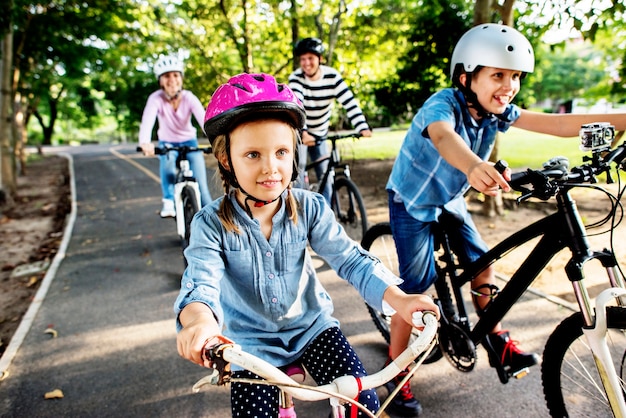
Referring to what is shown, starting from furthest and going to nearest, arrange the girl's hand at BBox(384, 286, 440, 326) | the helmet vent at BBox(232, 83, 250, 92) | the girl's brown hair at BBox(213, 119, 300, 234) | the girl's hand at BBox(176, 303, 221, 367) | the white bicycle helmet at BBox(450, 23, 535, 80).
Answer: the white bicycle helmet at BBox(450, 23, 535, 80) < the girl's brown hair at BBox(213, 119, 300, 234) < the helmet vent at BBox(232, 83, 250, 92) < the girl's hand at BBox(384, 286, 440, 326) < the girl's hand at BBox(176, 303, 221, 367)

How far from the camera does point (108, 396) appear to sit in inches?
122

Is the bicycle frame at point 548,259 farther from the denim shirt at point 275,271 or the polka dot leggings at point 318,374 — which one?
the polka dot leggings at point 318,374

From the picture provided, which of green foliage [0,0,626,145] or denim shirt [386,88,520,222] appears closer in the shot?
denim shirt [386,88,520,222]

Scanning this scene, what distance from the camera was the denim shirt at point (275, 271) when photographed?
186cm

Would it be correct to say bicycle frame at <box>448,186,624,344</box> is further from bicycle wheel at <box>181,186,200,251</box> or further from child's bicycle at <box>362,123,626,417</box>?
bicycle wheel at <box>181,186,200,251</box>

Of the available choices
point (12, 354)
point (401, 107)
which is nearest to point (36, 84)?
point (401, 107)

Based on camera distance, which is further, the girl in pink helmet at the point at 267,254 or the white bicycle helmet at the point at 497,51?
the white bicycle helmet at the point at 497,51

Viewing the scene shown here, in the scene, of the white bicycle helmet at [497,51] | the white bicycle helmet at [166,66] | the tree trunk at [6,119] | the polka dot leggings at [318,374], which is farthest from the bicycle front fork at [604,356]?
the tree trunk at [6,119]

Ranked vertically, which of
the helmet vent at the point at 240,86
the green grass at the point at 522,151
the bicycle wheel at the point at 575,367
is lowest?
the bicycle wheel at the point at 575,367

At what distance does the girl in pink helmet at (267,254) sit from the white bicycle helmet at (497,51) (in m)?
1.06

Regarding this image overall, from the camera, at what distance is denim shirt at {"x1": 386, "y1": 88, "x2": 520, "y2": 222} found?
7.84 feet

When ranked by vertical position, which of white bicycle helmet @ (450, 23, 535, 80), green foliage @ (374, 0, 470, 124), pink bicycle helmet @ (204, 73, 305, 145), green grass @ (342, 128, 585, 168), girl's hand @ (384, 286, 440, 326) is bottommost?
green grass @ (342, 128, 585, 168)

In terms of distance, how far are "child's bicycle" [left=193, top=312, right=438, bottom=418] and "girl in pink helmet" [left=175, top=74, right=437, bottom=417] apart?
431 millimetres

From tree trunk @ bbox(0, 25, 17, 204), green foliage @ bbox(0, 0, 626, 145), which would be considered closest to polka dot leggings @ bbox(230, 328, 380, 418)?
green foliage @ bbox(0, 0, 626, 145)
